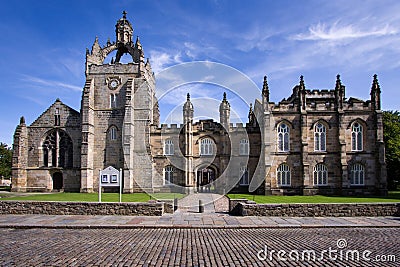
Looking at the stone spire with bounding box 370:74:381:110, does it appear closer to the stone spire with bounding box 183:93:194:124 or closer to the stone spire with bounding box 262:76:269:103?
the stone spire with bounding box 262:76:269:103

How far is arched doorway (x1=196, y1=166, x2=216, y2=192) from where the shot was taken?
127 ft

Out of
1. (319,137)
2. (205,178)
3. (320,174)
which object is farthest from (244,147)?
(205,178)

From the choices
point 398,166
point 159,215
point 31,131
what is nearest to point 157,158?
point 31,131

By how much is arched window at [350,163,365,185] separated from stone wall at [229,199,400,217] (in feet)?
51.1

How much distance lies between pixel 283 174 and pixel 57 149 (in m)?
26.5

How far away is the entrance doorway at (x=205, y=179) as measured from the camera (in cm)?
3947

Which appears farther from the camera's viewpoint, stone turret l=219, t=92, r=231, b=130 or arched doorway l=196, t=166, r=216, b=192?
arched doorway l=196, t=166, r=216, b=192

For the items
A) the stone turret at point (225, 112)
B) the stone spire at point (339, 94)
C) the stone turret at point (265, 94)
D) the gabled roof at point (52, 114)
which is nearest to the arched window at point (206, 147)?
the stone turret at point (225, 112)

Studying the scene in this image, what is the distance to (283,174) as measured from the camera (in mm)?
33531

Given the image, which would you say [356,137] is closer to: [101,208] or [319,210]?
[319,210]

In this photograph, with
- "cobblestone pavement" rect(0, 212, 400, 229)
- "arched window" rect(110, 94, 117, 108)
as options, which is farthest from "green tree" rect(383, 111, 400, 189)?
"arched window" rect(110, 94, 117, 108)

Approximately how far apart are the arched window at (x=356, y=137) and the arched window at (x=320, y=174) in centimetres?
365

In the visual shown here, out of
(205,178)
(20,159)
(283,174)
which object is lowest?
(205,178)

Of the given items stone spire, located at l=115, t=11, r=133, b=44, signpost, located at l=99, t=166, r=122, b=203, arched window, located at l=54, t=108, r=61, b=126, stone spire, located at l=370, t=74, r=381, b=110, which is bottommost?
signpost, located at l=99, t=166, r=122, b=203
